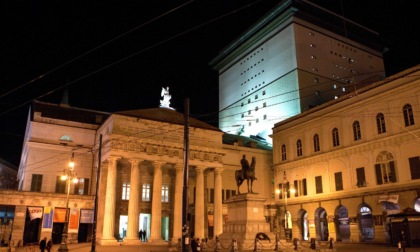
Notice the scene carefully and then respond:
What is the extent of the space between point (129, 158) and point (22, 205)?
12290 mm

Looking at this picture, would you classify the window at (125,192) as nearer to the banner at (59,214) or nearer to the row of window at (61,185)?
the row of window at (61,185)

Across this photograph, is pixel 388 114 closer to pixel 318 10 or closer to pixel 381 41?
pixel 318 10

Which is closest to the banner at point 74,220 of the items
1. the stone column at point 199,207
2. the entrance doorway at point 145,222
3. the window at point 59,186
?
the window at point 59,186

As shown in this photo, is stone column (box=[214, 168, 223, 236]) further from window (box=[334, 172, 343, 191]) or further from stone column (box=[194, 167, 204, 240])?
window (box=[334, 172, 343, 191])

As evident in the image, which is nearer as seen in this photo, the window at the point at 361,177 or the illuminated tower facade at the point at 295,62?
the window at the point at 361,177

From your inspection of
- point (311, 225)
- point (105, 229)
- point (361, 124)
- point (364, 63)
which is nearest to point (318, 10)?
point (364, 63)

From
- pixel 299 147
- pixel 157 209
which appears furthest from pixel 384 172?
pixel 157 209

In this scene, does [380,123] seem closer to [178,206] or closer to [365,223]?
[365,223]

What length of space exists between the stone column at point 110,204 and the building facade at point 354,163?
722 inches

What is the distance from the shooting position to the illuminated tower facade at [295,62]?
71.0m

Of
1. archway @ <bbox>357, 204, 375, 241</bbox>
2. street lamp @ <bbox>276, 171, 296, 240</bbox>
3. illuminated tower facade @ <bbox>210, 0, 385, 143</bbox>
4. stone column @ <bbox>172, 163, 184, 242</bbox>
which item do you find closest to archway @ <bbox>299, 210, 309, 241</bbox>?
street lamp @ <bbox>276, 171, 296, 240</bbox>

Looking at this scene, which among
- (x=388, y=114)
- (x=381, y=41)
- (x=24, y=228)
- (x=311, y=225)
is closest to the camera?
(x=388, y=114)

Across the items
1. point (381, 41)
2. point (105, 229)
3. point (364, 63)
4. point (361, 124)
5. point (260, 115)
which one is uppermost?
point (381, 41)

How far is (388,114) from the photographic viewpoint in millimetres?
37594
